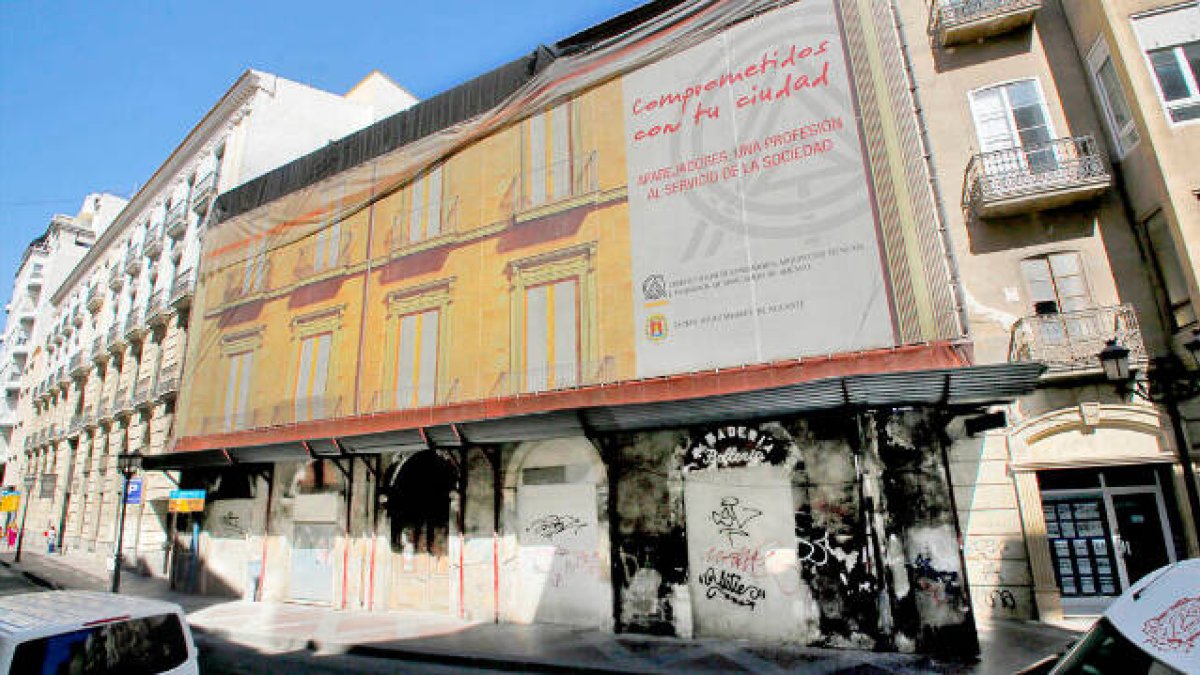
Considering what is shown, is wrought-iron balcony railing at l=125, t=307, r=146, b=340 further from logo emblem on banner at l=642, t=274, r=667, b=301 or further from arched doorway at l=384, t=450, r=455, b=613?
logo emblem on banner at l=642, t=274, r=667, b=301

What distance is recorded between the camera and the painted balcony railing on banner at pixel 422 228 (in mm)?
16078

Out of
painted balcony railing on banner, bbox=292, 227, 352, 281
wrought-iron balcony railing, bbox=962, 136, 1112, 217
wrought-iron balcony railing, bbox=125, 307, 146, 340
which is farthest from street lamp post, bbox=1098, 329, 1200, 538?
wrought-iron balcony railing, bbox=125, 307, 146, 340

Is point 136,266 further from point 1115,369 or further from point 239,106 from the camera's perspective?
point 1115,369

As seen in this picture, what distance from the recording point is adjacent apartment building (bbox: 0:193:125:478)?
4947 cm

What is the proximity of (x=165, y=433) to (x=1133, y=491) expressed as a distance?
29428 millimetres

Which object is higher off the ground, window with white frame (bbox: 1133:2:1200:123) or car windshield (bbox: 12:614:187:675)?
window with white frame (bbox: 1133:2:1200:123)

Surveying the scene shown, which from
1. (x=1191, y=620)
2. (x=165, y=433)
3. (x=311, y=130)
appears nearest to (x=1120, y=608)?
(x=1191, y=620)

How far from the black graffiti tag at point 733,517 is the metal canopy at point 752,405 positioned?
5.39 feet

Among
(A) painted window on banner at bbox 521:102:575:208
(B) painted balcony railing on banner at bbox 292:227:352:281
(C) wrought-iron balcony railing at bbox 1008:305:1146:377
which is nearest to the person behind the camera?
(C) wrought-iron balcony railing at bbox 1008:305:1146:377

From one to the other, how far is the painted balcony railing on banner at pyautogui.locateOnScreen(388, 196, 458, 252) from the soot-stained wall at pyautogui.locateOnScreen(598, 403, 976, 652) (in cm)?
826

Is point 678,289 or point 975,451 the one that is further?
point 678,289

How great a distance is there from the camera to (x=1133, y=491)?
11320mm

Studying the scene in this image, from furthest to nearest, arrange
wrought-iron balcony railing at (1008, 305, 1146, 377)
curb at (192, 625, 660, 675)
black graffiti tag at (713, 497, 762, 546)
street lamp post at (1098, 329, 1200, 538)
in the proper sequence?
wrought-iron balcony railing at (1008, 305, 1146, 377) → black graffiti tag at (713, 497, 762, 546) → curb at (192, 625, 660, 675) → street lamp post at (1098, 329, 1200, 538)

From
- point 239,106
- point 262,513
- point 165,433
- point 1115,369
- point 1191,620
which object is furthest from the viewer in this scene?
point 239,106
